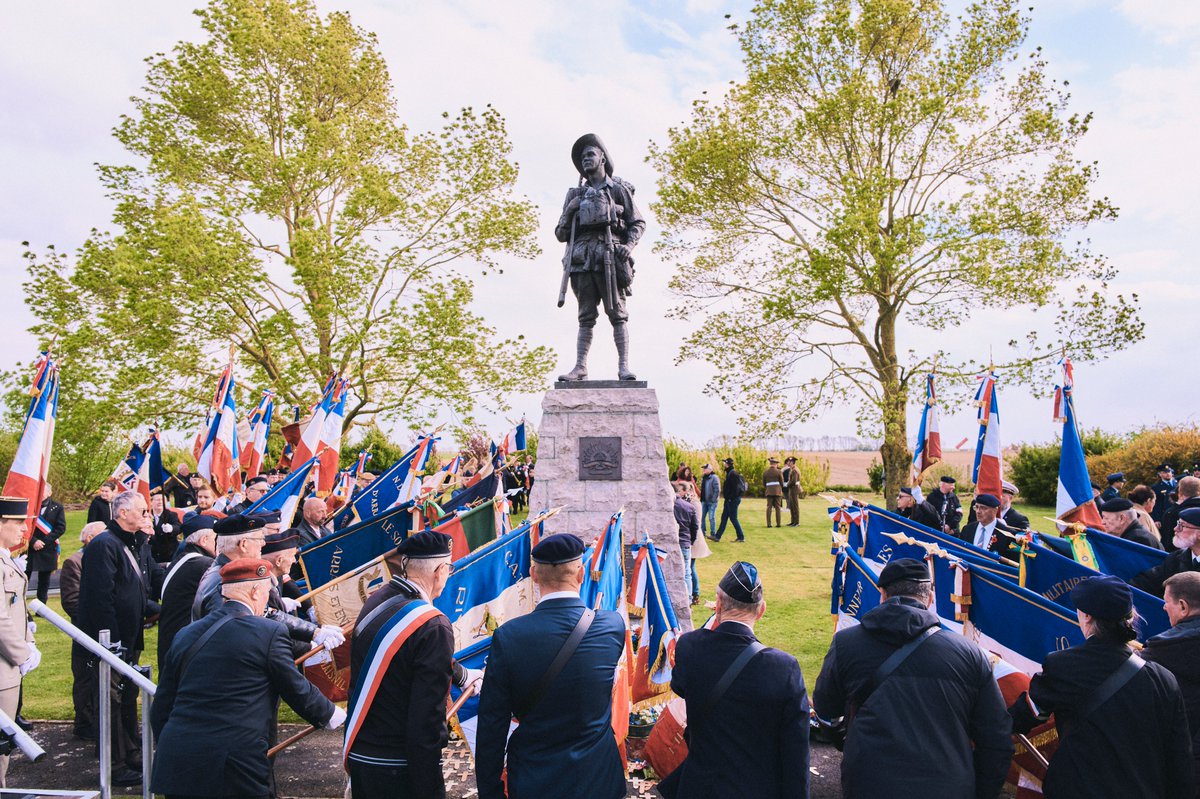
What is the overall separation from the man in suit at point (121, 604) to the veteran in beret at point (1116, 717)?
5.91 meters

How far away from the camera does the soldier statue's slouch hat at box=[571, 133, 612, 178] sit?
9.40 meters

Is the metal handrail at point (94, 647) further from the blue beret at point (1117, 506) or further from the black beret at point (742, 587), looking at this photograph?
the blue beret at point (1117, 506)

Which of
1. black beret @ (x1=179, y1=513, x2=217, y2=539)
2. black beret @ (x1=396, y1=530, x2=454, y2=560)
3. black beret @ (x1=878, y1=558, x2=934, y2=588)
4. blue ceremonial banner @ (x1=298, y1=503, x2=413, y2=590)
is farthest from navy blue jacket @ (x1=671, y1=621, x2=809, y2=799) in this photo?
blue ceremonial banner @ (x1=298, y1=503, x2=413, y2=590)

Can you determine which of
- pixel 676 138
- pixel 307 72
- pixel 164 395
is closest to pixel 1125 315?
pixel 676 138

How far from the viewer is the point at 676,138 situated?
73.3 feet

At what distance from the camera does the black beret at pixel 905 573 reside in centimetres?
333

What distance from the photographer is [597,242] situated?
9281 mm

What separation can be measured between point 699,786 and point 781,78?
21.1 m

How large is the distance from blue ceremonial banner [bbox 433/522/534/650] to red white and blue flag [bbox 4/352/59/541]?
10.5 ft

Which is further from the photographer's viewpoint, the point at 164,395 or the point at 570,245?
the point at 164,395

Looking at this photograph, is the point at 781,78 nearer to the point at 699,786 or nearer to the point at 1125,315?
the point at 1125,315

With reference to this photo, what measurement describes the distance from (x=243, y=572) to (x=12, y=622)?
7.84 ft

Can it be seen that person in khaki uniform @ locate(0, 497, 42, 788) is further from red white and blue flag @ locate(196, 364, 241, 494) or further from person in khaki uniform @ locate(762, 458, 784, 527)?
person in khaki uniform @ locate(762, 458, 784, 527)

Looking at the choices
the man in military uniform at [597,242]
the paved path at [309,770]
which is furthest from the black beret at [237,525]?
the man in military uniform at [597,242]
